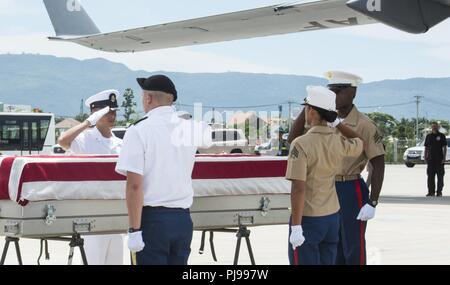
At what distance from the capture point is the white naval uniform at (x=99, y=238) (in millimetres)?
7148

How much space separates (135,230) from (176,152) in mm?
535

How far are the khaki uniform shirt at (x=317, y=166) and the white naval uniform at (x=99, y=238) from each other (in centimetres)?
226

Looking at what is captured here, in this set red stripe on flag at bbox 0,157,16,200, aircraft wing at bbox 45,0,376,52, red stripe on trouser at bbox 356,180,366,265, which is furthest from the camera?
aircraft wing at bbox 45,0,376,52

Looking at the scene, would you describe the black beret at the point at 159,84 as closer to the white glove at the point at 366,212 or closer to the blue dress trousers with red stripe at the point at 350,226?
the blue dress trousers with red stripe at the point at 350,226

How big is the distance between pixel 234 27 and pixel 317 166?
80.1ft

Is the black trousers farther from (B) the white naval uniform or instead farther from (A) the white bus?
(A) the white bus

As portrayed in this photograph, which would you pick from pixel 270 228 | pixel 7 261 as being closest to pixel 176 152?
pixel 7 261

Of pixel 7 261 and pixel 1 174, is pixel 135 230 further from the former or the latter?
pixel 7 261

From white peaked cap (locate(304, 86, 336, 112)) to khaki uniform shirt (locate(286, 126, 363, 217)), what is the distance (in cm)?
15

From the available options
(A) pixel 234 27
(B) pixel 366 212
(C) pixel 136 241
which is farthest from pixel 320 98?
(A) pixel 234 27

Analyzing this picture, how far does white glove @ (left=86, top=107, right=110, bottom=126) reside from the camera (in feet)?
22.9

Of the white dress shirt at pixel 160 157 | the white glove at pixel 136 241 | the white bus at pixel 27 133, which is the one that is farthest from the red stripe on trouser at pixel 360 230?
the white bus at pixel 27 133

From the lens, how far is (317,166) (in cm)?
551

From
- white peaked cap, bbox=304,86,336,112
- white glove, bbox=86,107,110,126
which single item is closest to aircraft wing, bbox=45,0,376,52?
white glove, bbox=86,107,110,126
